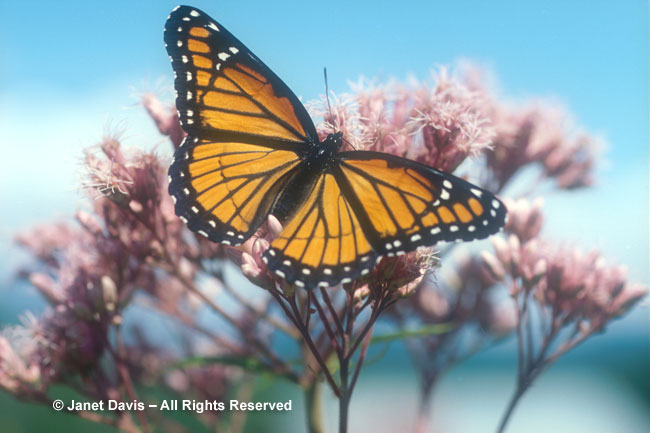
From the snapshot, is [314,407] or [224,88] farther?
[314,407]

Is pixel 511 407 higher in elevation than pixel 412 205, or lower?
lower

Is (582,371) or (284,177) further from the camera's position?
(582,371)

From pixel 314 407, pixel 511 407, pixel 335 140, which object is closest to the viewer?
pixel 335 140

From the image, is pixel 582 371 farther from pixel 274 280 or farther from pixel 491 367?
pixel 274 280

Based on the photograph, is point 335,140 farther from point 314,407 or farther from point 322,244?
point 314,407

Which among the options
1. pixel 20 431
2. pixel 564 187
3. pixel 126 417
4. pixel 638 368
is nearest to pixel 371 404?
pixel 20 431

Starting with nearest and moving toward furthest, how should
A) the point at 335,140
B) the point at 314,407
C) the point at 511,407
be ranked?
the point at 335,140 → the point at 511,407 → the point at 314,407

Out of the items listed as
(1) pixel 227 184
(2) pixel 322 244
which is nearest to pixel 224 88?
(1) pixel 227 184

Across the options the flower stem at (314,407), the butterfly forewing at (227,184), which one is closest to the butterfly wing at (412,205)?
the butterfly forewing at (227,184)
